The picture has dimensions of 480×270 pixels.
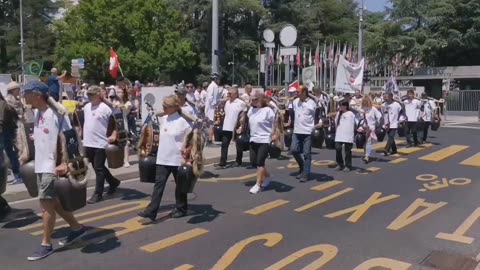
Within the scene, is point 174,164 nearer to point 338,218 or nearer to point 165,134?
point 165,134

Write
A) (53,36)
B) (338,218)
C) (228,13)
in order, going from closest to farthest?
(338,218) < (228,13) < (53,36)

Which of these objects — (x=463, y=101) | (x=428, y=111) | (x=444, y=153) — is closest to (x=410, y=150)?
(x=444, y=153)

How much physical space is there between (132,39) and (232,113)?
3712cm

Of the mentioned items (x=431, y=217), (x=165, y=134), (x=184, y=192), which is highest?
(x=165, y=134)

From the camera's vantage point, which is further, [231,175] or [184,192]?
[231,175]

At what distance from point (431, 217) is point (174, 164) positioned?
3.80 m

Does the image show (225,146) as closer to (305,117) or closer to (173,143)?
(305,117)

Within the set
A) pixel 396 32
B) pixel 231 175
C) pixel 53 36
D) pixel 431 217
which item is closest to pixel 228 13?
pixel 396 32

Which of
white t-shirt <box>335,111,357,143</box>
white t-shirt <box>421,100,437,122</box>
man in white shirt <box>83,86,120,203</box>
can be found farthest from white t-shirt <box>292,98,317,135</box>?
white t-shirt <box>421,100,437,122</box>

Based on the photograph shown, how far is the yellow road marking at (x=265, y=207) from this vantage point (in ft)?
26.5

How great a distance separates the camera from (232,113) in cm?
1166

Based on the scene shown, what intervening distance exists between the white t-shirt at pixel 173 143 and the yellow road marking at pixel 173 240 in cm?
90

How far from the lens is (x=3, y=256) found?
19.7 ft

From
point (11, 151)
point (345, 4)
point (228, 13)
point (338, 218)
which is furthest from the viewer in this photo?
point (345, 4)
